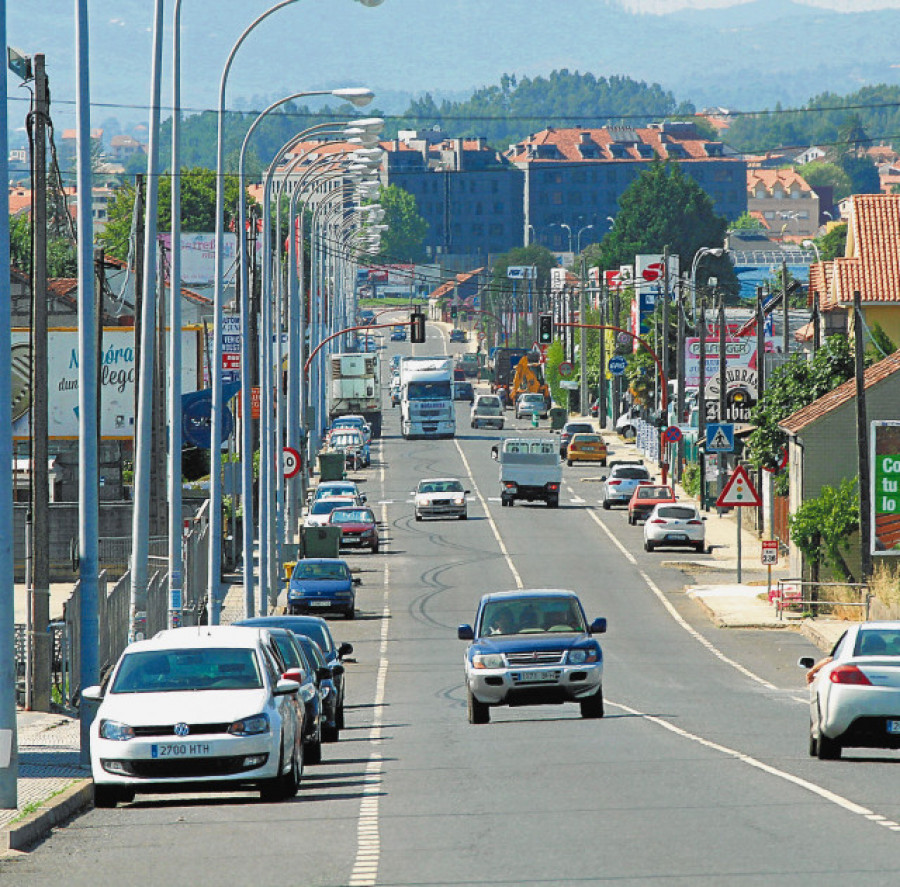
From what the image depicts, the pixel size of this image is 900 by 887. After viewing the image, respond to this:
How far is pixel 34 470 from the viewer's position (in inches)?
1222

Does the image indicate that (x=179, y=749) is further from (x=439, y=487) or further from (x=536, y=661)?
(x=439, y=487)

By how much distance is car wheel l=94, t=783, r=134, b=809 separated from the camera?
17516mm

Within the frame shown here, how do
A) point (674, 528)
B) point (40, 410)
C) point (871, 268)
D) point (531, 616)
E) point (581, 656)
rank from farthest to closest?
1. point (871, 268)
2. point (674, 528)
3. point (40, 410)
4. point (531, 616)
5. point (581, 656)

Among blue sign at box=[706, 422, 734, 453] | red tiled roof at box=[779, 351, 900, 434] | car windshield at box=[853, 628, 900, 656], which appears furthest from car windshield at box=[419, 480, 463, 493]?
car windshield at box=[853, 628, 900, 656]

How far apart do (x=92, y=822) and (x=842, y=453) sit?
33.4 meters

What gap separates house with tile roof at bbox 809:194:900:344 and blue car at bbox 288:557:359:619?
2620cm

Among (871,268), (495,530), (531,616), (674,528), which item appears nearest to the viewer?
(531,616)

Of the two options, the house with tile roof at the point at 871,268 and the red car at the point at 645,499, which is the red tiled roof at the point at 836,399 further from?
the house with tile roof at the point at 871,268

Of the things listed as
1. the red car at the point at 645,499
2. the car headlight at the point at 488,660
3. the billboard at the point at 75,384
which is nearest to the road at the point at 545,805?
the car headlight at the point at 488,660

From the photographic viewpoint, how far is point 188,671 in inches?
733

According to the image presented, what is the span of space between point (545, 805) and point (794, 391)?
42403 millimetres

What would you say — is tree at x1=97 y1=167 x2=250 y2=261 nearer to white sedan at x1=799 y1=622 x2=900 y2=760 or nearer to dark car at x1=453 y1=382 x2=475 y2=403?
dark car at x1=453 y1=382 x2=475 y2=403

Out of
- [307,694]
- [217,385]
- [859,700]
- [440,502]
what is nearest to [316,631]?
[307,694]

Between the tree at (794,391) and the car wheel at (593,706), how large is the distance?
101 ft
